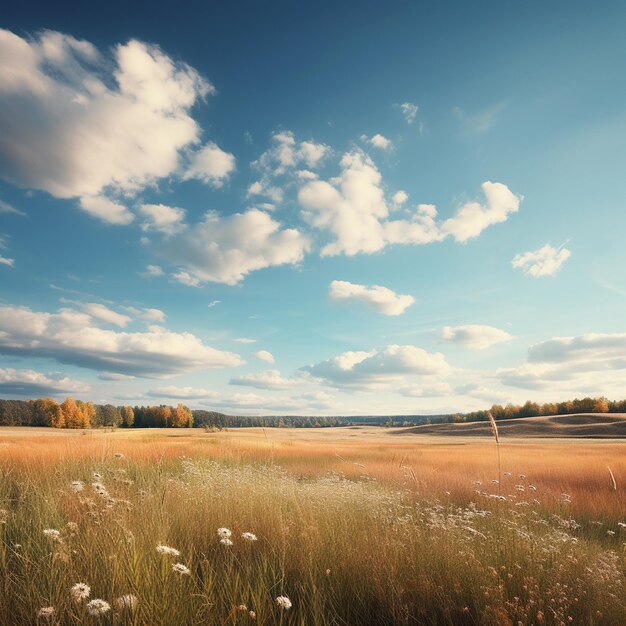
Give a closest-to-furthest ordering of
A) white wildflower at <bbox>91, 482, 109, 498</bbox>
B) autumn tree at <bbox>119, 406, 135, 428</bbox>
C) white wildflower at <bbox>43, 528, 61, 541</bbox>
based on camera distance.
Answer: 1. white wildflower at <bbox>43, 528, 61, 541</bbox>
2. white wildflower at <bbox>91, 482, 109, 498</bbox>
3. autumn tree at <bbox>119, 406, 135, 428</bbox>

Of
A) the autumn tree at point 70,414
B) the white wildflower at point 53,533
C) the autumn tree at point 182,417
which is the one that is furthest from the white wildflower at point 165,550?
the autumn tree at point 182,417

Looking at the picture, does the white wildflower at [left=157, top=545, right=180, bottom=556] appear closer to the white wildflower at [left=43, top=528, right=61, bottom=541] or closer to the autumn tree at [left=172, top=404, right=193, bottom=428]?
the white wildflower at [left=43, top=528, right=61, bottom=541]

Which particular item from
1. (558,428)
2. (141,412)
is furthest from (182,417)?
(558,428)

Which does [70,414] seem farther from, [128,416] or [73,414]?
[128,416]

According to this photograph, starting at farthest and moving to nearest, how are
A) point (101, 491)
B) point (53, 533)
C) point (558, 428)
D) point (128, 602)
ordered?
point (558, 428)
point (101, 491)
point (53, 533)
point (128, 602)

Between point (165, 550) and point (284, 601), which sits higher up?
point (165, 550)

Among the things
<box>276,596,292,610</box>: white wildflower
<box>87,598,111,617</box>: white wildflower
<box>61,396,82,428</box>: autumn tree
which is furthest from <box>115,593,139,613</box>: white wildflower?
<box>61,396,82,428</box>: autumn tree

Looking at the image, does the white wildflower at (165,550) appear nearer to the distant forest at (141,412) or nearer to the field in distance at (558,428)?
the field in distance at (558,428)

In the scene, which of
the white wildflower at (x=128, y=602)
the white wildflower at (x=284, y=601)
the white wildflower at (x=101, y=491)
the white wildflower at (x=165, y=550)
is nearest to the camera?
the white wildflower at (x=128, y=602)

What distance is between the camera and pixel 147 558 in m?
3.54

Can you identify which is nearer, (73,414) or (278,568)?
(278,568)

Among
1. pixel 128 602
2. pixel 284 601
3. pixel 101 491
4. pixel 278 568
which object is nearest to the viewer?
pixel 128 602

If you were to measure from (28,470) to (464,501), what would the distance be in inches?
437

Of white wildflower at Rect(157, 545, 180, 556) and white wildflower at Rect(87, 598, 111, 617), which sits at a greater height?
white wildflower at Rect(157, 545, 180, 556)
